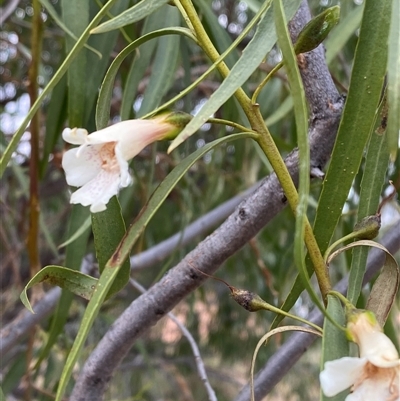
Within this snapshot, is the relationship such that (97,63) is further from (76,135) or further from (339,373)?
(339,373)

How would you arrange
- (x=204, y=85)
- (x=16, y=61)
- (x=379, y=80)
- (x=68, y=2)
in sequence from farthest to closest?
(x=16, y=61)
(x=204, y=85)
(x=68, y=2)
(x=379, y=80)

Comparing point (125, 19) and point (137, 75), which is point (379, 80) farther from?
point (137, 75)

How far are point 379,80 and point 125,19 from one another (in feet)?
0.50

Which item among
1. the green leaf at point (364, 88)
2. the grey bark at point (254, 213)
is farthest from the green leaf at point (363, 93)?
the grey bark at point (254, 213)

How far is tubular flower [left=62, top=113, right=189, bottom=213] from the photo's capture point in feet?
0.93

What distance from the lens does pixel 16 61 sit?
151 cm

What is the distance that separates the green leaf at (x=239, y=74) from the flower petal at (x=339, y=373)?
0.39 feet

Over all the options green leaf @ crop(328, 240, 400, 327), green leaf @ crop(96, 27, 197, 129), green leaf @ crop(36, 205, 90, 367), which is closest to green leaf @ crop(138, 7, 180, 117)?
green leaf @ crop(36, 205, 90, 367)

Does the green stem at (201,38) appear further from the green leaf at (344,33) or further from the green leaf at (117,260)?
the green leaf at (344,33)

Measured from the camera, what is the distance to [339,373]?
0.24 m

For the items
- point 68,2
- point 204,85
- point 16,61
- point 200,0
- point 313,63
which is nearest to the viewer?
point 313,63

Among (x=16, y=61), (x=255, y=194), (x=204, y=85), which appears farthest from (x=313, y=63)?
(x=16, y=61)

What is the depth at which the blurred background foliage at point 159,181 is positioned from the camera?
25.4 inches

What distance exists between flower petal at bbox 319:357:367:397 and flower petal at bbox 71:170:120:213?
0.44ft
